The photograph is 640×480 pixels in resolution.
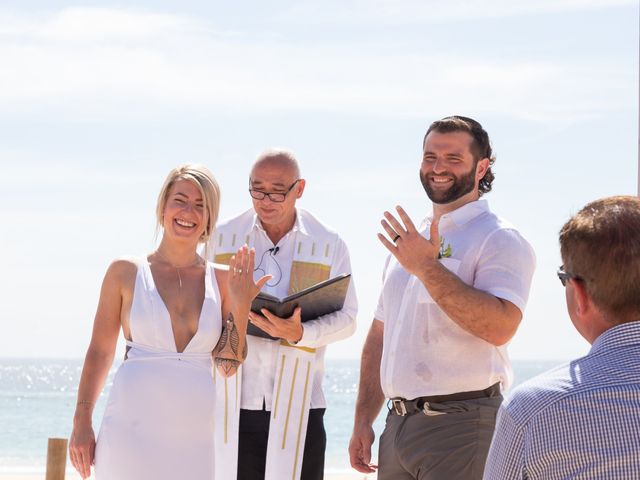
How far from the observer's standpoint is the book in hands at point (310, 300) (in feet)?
15.5

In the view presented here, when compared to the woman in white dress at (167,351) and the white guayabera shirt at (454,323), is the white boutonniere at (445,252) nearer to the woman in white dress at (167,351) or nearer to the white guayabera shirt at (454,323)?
the white guayabera shirt at (454,323)

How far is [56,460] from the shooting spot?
7.84 metres

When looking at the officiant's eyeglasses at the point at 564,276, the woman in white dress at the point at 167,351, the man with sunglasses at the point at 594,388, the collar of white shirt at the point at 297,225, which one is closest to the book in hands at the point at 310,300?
the woman in white dress at the point at 167,351

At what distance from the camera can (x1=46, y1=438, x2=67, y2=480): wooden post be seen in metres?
7.76

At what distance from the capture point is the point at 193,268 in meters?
4.69

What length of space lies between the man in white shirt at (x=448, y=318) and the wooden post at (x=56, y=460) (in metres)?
3.81

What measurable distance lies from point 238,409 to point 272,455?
275mm

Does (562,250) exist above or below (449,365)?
above

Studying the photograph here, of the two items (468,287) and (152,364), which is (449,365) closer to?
(468,287)

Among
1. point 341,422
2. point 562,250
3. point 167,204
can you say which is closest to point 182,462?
point 167,204

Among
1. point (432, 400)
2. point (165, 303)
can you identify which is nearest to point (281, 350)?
point (165, 303)

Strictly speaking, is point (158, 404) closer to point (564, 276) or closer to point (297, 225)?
point (297, 225)

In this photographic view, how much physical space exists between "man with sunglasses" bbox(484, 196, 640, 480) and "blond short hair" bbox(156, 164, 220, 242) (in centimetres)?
255

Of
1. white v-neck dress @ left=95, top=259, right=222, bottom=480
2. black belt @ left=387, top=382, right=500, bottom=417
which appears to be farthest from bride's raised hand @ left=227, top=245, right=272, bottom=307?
black belt @ left=387, top=382, right=500, bottom=417
